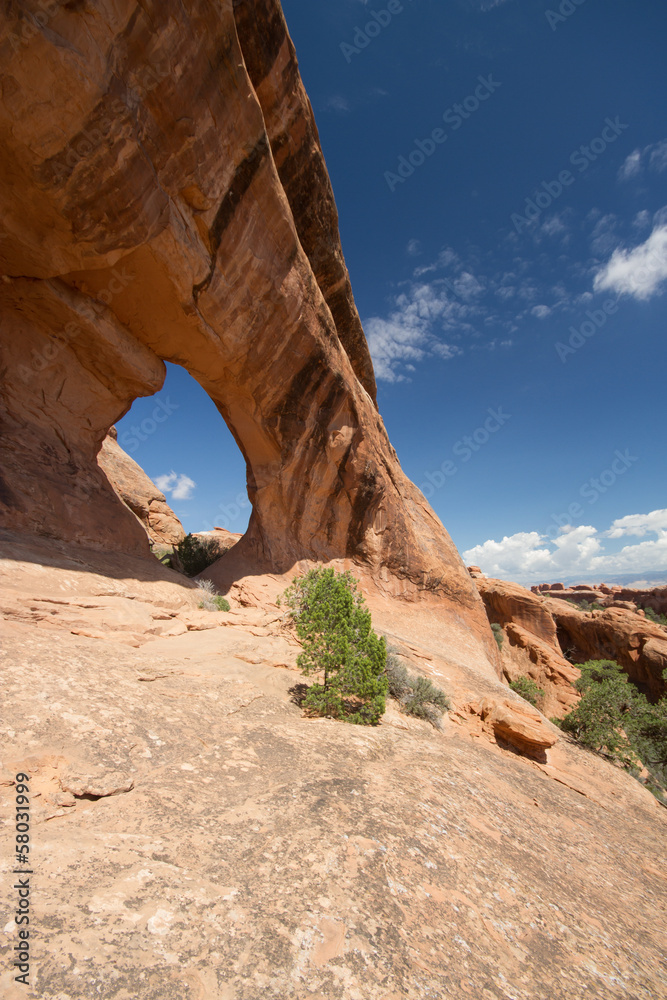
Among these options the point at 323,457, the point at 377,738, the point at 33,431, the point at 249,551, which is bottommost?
the point at 377,738

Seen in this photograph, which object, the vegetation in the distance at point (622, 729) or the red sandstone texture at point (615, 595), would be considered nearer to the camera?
the vegetation in the distance at point (622, 729)

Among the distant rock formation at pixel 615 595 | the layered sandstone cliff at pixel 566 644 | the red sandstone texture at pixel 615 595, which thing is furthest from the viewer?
the red sandstone texture at pixel 615 595

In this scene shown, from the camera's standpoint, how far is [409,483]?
2305 centimetres

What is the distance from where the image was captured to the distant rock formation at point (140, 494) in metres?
22.1

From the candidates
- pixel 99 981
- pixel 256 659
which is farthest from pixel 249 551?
pixel 99 981

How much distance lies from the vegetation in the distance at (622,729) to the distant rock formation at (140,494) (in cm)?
1967

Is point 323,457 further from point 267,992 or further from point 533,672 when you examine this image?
point 533,672

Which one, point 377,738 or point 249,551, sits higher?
point 249,551

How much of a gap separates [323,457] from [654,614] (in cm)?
4406

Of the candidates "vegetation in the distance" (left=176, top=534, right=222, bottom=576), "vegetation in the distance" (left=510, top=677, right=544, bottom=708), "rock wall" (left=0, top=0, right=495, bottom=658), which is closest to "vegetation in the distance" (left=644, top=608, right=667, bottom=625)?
"vegetation in the distance" (left=510, top=677, right=544, bottom=708)

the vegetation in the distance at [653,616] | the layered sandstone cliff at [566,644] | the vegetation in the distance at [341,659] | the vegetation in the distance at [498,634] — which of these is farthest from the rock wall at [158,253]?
the vegetation in the distance at [653,616]

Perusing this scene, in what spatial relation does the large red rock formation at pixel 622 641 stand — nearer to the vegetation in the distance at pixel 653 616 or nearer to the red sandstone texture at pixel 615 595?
the red sandstone texture at pixel 615 595

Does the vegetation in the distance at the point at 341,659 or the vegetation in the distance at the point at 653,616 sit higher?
the vegetation in the distance at the point at 653,616

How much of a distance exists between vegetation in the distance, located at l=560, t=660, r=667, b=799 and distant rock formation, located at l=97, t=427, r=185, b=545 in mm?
19672
